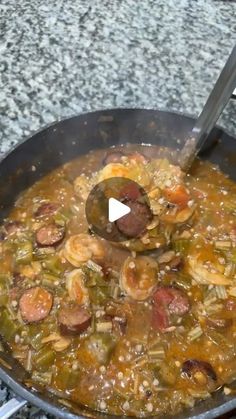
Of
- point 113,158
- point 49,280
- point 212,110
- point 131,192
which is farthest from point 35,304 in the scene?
point 212,110

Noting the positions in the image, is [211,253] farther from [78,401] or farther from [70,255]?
[78,401]

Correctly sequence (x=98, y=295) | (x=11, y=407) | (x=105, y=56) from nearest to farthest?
(x=11, y=407) < (x=98, y=295) < (x=105, y=56)

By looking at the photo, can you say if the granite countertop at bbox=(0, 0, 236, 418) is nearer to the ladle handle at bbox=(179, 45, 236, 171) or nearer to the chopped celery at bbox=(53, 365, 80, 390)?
the ladle handle at bbox=(179, 45, 236, 171)

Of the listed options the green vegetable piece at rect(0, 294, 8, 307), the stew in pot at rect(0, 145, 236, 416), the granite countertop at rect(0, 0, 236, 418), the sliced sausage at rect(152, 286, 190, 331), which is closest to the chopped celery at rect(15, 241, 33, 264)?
the stew in pot at rect(0, 145, 236, 416)

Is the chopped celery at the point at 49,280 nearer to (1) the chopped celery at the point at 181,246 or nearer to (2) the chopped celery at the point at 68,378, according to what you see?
(2) the chopped celery at the point at 68,378

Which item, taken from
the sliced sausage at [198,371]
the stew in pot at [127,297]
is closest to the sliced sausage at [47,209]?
Result: the stew in pot at [127,297]

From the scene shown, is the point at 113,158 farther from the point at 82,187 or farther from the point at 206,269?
the point at 206,269
